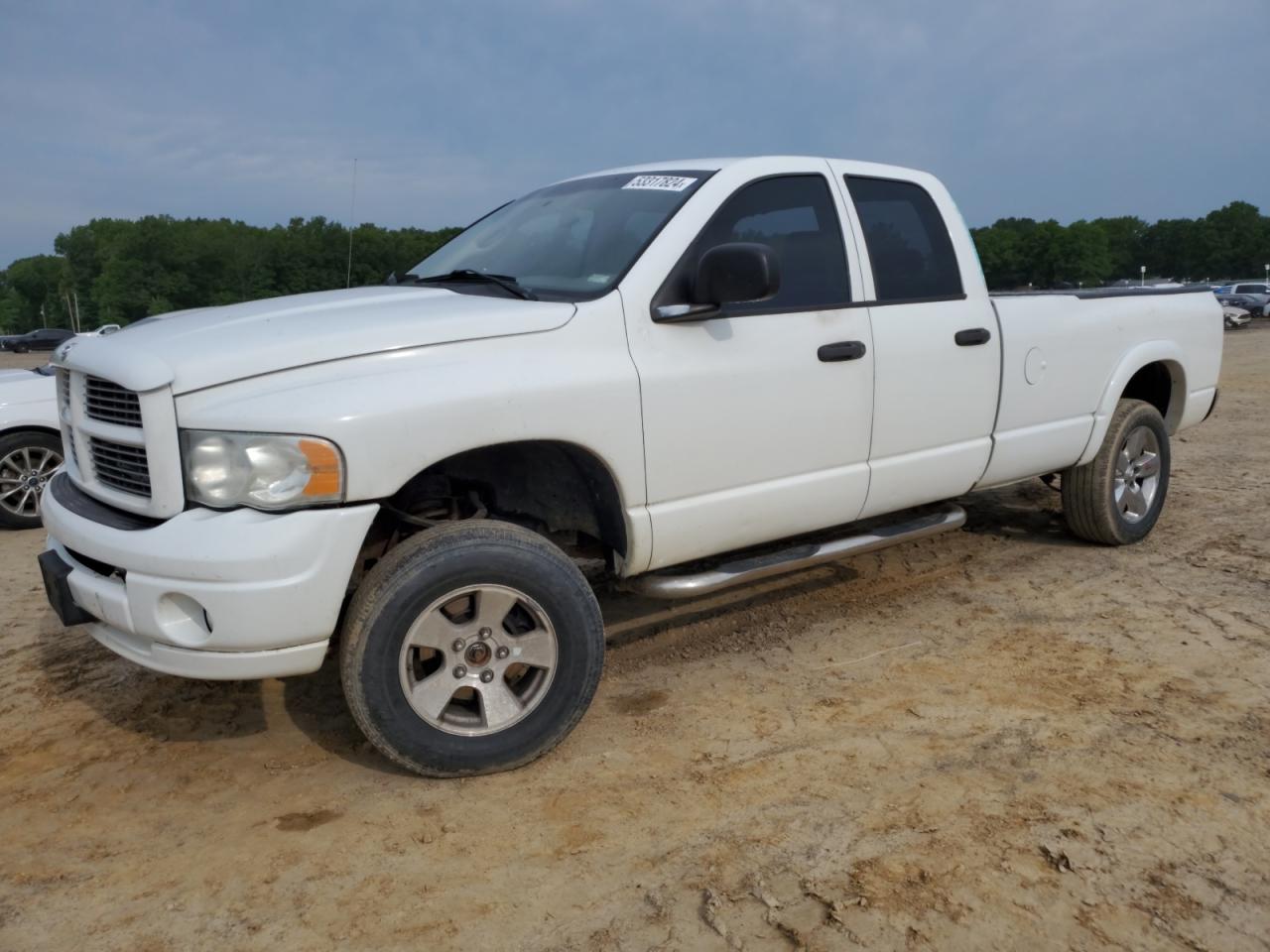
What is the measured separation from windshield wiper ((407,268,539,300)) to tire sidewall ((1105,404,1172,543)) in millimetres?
3374

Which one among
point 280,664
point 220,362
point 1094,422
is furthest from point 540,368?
point 1094,422

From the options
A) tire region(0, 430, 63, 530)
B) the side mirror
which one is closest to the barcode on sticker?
the side mirror

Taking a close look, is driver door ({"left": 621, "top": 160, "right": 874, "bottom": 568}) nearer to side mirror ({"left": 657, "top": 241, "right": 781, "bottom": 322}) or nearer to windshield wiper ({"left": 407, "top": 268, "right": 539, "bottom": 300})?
side mirror ({"left": 657, "top": 241, "right": 781, "bottom": 322})

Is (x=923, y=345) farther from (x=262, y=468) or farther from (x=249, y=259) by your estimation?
(x=249, y=259)

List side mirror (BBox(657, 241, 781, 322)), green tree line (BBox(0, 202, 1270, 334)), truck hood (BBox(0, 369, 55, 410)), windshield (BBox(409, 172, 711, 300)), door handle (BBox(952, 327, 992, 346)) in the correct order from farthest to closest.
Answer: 1. green tree line (BBox(0, 202, 1270, 334))
2. truck hood (BBox(0, 369, 55, 410))
3. door handle (BBox(952, 327, 992, 346))
4. windshield (BBox(409, 172, 711, 300))
5. side mirror (BBox(657, 241, 781, 322))

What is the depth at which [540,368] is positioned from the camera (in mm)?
3164

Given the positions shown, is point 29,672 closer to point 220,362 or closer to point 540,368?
point 220,362

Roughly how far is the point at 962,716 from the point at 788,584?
64.4 inches

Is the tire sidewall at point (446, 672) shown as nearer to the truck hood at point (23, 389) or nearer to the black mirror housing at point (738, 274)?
the black mirror housing at point (738, 274)

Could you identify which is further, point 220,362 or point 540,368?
point 540,368

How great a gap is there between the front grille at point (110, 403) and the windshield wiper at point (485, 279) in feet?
4.19

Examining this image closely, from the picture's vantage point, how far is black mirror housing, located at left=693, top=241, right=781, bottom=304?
3.31 m

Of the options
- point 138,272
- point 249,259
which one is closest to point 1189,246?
point 249,259

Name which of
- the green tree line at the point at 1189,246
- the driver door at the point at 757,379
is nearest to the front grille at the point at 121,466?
the driver door at the point at 757,379
